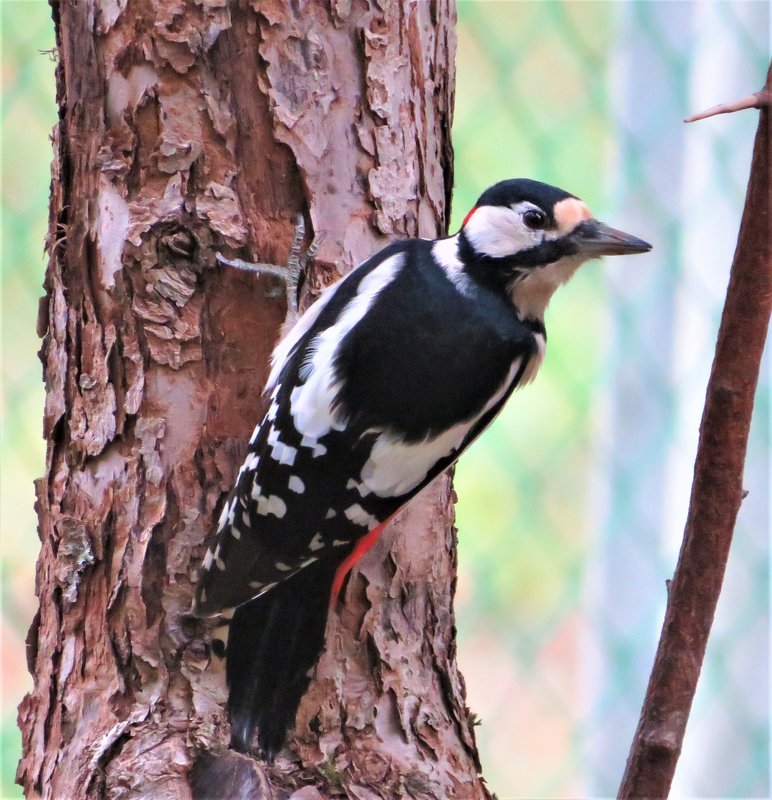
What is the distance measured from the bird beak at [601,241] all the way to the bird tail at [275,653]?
0.53 meters

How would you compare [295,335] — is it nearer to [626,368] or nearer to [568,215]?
[568,215]

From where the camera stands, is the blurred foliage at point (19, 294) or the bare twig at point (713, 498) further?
the blurred foliage at point (19, 294)

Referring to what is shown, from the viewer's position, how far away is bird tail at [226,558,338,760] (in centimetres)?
144

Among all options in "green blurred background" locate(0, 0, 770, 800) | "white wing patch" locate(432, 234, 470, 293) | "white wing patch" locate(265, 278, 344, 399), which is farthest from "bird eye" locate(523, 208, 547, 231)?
"green blurred background" locate(0, 0, 770, 800)

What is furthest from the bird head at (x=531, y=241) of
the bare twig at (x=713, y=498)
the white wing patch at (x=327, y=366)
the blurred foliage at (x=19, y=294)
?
the blurred foliage at (x=19, y=294)

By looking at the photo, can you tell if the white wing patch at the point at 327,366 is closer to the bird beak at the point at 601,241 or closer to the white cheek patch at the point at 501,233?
the white cheek patch at the point at 501,233

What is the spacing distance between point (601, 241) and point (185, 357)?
1.85 ft

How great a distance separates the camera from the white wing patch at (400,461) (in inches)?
56.2

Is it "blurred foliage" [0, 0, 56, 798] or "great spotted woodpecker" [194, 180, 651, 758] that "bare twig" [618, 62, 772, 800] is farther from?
"blurred foliage" [0, 0, 56, 798]

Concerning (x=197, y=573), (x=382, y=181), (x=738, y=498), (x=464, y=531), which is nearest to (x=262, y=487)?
(x=197, y=573)

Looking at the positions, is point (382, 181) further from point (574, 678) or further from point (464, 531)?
point (574, 678)

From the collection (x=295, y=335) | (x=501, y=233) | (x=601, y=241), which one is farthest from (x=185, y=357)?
(x=601, y=241)

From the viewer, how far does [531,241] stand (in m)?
1.53

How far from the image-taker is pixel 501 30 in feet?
7.65
